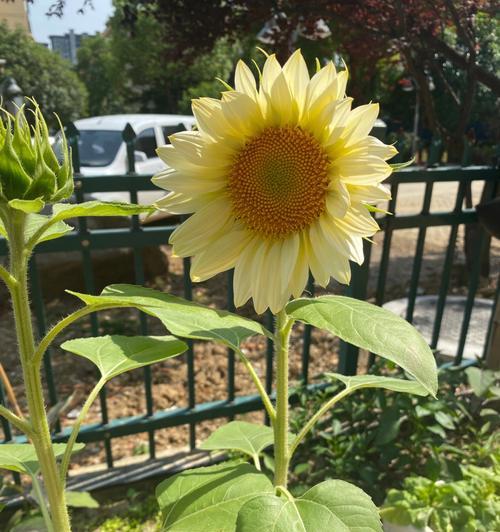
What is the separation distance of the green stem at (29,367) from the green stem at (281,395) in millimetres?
468

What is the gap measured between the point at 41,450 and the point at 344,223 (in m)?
0.72

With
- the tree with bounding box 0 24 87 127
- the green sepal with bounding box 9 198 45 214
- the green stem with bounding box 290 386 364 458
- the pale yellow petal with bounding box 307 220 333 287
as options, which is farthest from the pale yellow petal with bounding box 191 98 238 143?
the tree with bounding box 0 24 87 127

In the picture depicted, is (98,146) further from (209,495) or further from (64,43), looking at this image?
(64,43)

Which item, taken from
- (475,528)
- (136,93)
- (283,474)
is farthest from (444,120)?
(136,93)

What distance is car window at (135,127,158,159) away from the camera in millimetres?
9275

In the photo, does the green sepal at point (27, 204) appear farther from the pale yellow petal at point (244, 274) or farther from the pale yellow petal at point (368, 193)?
the pale yellow petal at point (368, 193)

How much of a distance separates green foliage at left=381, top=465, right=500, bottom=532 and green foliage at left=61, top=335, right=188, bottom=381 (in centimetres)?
117

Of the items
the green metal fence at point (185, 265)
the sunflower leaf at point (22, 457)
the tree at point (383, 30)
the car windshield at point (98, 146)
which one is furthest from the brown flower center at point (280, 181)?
the car windshield at point (98, 146)

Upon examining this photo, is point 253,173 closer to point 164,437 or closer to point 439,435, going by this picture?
point 439,435

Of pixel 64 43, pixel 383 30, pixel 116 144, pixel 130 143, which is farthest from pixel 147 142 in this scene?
pixel 64 43

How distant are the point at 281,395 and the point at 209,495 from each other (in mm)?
274

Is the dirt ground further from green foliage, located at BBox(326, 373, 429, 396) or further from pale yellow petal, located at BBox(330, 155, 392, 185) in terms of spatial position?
pale yellow petal, located at BBox(330, 155, 392, 185)

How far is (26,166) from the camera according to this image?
86 cm

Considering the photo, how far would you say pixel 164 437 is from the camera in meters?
3.42
